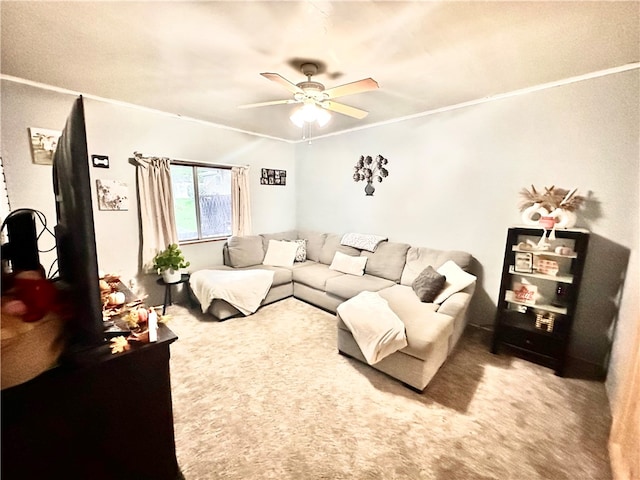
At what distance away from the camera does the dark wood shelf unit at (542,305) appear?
219 cm

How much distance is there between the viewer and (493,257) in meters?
2.91

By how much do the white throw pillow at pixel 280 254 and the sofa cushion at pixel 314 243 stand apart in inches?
12.7

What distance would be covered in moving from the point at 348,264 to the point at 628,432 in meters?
2.72

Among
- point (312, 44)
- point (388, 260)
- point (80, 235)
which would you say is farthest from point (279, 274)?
point (80, 235)

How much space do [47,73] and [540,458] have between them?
460 cm

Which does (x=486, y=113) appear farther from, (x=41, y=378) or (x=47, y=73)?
(x=47, y=73)

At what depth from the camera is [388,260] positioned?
11.5 feet

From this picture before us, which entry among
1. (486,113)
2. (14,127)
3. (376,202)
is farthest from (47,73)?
(486,113)

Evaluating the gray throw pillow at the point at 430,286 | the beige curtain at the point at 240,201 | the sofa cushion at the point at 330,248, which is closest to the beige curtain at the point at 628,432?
the gray throw pillow at the point at 430,286

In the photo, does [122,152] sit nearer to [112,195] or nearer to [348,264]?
[112,195]

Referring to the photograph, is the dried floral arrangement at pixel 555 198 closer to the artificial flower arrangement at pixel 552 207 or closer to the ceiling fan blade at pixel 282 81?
the artificial flower arrangement at pixel 552 207

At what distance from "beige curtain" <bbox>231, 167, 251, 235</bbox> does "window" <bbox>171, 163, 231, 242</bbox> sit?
115 mm

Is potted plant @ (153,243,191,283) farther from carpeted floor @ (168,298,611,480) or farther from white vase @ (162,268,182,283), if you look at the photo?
carpeted floor @ (168,298,611,480)

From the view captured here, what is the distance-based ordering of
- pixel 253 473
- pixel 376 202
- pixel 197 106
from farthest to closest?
pixel 376 202 → pixel 197 106 → pixel 253 473
